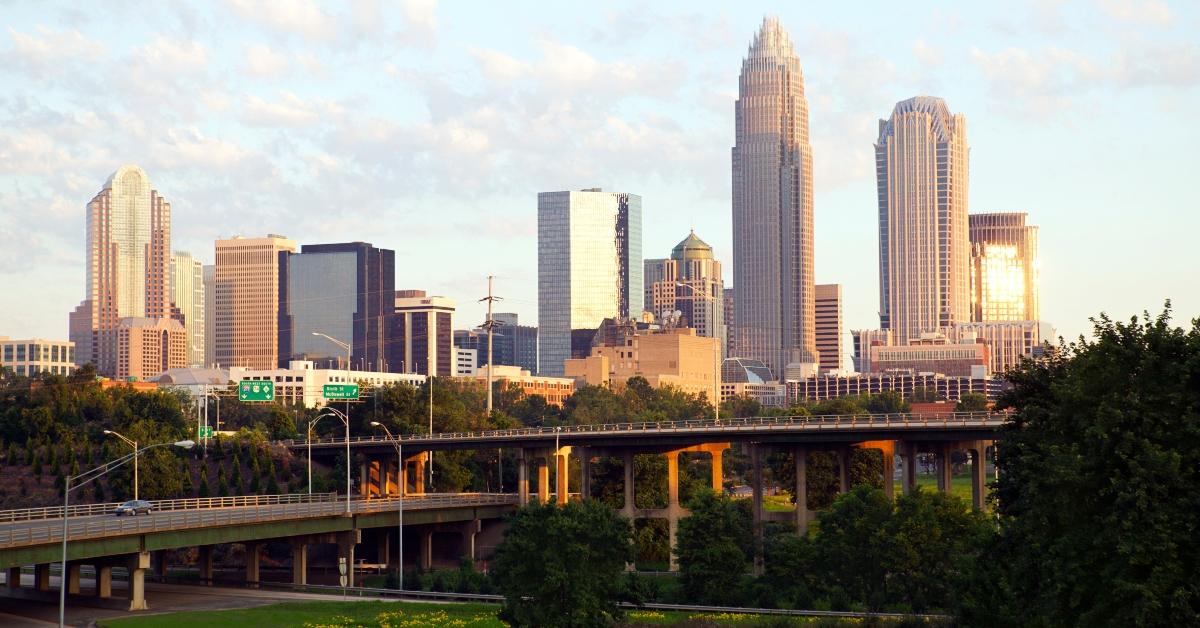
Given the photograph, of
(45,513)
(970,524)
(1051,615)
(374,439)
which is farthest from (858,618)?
(374,439)

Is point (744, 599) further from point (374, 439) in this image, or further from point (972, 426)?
point (374, 439)

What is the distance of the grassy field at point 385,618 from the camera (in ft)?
316

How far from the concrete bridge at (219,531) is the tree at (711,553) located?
35662 millimetres

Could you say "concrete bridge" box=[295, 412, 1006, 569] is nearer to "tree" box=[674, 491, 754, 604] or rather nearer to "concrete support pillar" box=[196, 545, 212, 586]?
"tree" box=[674, 491, 754, 604]

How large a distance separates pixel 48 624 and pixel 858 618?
1999 inches

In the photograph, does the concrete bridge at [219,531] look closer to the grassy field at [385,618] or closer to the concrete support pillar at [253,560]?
the concrete support pillar at [253,560]

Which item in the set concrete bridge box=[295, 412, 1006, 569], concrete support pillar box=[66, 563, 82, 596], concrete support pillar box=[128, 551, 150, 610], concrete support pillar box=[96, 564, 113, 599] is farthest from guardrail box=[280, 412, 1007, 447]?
concrete support pillar box=[128, 551, 150, 610]

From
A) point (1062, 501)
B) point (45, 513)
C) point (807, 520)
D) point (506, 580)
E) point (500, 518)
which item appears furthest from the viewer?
point (500, 518)

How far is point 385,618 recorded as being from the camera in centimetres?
10069

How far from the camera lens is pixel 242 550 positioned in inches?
6762

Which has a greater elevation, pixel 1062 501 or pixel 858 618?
pixel 1062 501

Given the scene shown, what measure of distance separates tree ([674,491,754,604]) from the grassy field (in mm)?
10171

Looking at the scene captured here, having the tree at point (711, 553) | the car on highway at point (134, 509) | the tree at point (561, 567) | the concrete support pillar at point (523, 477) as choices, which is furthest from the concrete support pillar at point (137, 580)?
the concrete support pillar at point (523, 477)

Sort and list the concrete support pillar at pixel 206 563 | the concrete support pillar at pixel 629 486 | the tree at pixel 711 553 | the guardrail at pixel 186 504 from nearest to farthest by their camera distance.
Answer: the tree at pixel 711 553 < the guardrail at pixel 186 504 < the concrete support pillar at pixel 206 563 < the concrete support pillar at pixel 629 486
